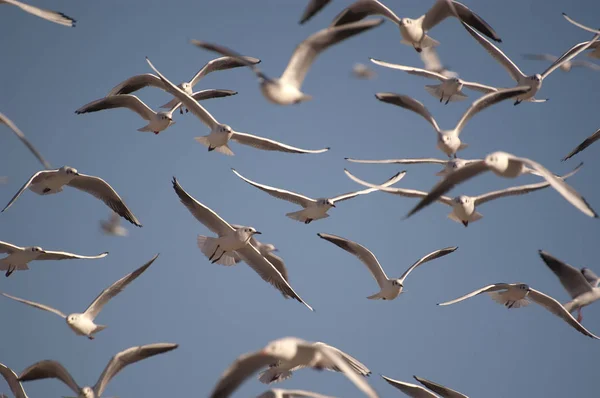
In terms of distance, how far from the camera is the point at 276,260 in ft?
51.3

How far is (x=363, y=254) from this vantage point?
48.9 feet

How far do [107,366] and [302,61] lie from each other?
15.1 ft

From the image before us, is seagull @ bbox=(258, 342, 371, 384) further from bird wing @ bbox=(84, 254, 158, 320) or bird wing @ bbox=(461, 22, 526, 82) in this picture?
bird wing @ bbox=(461, 22, 526, 82)

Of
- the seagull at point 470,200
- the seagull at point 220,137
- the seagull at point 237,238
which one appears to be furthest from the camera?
the seagull at point 220,137

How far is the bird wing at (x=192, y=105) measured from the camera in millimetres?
13672

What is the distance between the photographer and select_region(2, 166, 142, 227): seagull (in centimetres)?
1423

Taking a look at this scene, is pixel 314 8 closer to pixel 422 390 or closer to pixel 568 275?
pixel 422 390

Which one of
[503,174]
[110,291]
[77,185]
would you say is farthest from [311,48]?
[77,185]

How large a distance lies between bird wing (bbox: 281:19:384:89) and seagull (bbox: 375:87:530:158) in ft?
A: 7.94

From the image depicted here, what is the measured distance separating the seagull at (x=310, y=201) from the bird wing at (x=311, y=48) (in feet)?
10.2

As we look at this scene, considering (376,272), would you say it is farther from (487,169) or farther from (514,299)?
(487,169)

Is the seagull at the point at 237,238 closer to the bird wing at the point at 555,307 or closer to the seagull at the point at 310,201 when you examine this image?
the seagull at the point at 310,201

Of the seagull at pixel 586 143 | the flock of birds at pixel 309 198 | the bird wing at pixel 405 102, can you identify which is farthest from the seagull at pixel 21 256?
the seagull at pixel 586 143

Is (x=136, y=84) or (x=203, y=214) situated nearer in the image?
(x=203, y=214)
